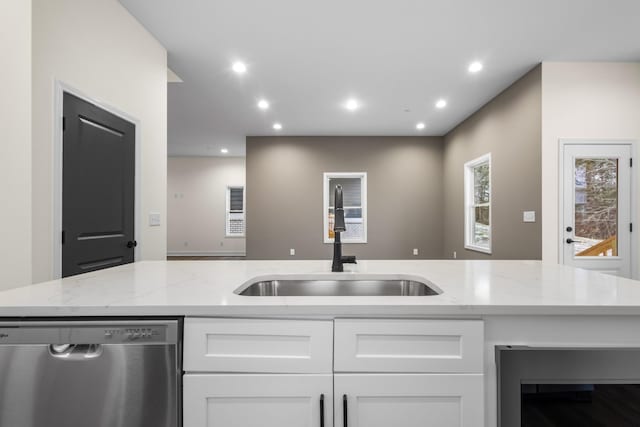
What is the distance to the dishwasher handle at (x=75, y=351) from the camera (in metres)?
0.83

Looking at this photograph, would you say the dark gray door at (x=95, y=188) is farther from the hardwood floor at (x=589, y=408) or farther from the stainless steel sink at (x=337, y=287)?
the hardwood floor at (x=589, y=408)

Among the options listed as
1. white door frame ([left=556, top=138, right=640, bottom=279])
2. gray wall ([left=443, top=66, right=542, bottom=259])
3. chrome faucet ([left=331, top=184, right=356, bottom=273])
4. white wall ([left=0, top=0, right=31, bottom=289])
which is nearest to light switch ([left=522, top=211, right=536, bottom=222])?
gray wall ([left=443, top=66, right=542, bottom=259])

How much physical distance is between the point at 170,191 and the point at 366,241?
19.0 ft

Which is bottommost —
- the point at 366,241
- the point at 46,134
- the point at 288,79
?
the point at 366,241

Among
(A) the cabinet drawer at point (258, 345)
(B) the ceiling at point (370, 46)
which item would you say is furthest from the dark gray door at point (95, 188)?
(A) the cabinet drawer at point (258, 345)

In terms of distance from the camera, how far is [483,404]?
2.75 ft

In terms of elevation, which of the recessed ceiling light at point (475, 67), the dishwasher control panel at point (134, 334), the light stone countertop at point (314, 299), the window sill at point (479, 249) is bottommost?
the window sill at point (479, 249)

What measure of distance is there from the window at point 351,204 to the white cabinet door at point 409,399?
5850 mm

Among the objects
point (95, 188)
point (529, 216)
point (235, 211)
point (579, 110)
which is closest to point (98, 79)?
point (95, 188)

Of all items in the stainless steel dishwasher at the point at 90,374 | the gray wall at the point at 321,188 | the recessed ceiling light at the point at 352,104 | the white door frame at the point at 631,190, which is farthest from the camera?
the gray wall at the point at 321,188

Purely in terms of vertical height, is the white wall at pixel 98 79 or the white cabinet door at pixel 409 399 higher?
the white wall at pixel 98 79

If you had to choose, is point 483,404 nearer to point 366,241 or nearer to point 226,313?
point 226,313

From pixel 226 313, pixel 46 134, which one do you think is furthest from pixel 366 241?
pixel 226 313

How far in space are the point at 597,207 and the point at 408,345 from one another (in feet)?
12.9
